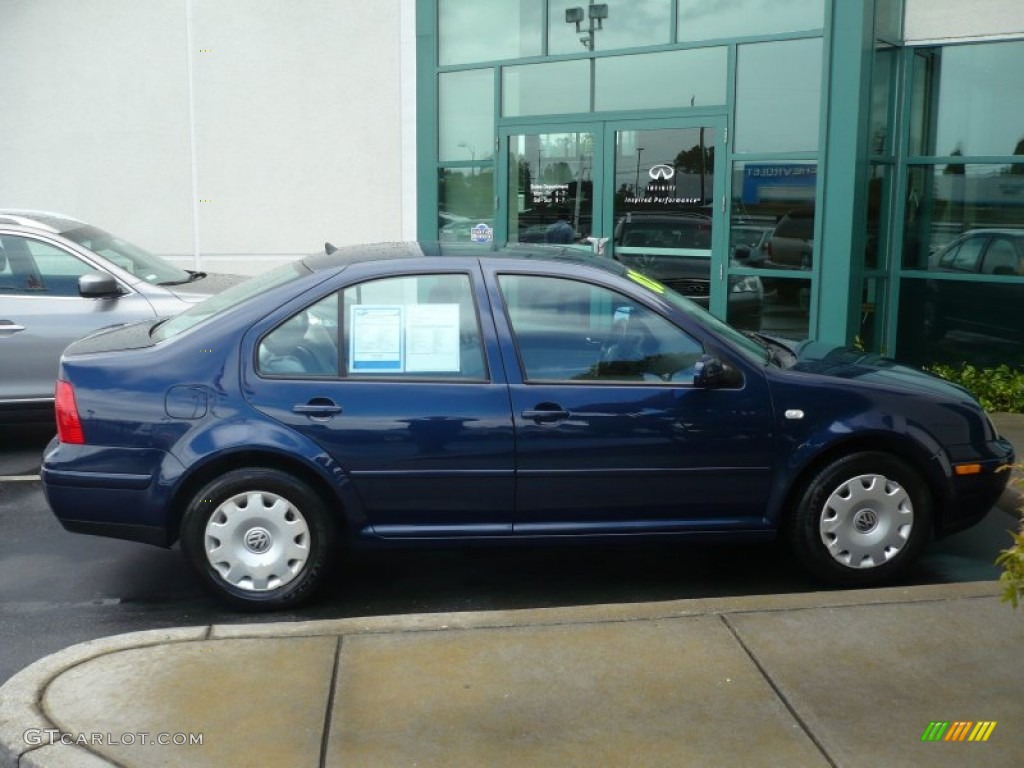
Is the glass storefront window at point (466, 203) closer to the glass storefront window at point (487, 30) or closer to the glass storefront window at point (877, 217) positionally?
the glass storefront window at point (487, 30)

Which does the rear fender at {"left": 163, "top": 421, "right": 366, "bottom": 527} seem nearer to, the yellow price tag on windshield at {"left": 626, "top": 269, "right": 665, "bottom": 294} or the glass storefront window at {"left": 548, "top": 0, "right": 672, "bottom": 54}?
the yellow price tag on windshield at {"left": 626, "top": 269, "right": 665, "bottom": 294}

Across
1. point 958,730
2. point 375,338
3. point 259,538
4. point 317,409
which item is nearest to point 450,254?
point 375,338

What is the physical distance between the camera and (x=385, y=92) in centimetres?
1289

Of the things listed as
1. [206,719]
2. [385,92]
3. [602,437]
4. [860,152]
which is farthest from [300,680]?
[385,92]

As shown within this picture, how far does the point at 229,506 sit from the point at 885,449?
2953 mm

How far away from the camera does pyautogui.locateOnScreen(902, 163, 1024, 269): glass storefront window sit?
1037cm

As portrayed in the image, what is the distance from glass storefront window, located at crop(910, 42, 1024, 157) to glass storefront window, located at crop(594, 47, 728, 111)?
5.58 ft

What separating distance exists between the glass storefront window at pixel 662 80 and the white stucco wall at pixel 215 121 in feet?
7.26

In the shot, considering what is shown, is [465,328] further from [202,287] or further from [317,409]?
[202,287]

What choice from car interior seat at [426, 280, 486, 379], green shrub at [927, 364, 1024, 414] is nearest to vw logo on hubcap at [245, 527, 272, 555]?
car interior seat at [426, 280, 486, 379]

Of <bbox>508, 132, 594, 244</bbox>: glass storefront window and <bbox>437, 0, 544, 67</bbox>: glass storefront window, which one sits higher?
<bbox>437, 0, 544, 67</bbox>: glass storefront window

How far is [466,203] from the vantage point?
12.8 meters

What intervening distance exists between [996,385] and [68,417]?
7242 millimetres

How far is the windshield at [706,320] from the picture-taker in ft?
19.0
